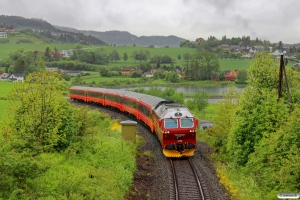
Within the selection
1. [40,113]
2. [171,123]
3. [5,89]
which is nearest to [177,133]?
[171,123]

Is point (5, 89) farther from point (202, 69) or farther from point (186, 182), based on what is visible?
point (202, 69)

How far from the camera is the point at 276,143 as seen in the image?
50.2ft

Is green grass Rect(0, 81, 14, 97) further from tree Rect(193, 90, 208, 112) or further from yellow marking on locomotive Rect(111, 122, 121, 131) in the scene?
tree Rect(193, 90, 208, 112)

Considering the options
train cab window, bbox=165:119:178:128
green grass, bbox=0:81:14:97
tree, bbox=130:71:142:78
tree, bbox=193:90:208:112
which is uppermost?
tree, bbox=130:71:142:78

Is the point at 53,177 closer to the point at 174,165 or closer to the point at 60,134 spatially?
the point at 60,134

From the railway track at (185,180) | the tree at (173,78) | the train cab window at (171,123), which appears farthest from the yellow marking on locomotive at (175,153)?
the tree at (173,78)

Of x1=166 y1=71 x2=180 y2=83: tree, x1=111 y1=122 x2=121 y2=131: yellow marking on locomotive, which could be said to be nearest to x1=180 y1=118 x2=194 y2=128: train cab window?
x1=111 y1=122 x2=121 y2=131: yellow marking on locomotive

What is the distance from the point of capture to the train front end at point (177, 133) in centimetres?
1958

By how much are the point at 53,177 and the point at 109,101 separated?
27120 millimetres

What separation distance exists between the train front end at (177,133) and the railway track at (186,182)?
643 mm

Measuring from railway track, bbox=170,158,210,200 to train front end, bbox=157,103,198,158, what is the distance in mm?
643

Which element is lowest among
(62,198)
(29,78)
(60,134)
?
(62,198)

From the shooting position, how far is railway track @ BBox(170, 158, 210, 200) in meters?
15.0

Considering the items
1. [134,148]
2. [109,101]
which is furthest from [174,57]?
[134,148]
